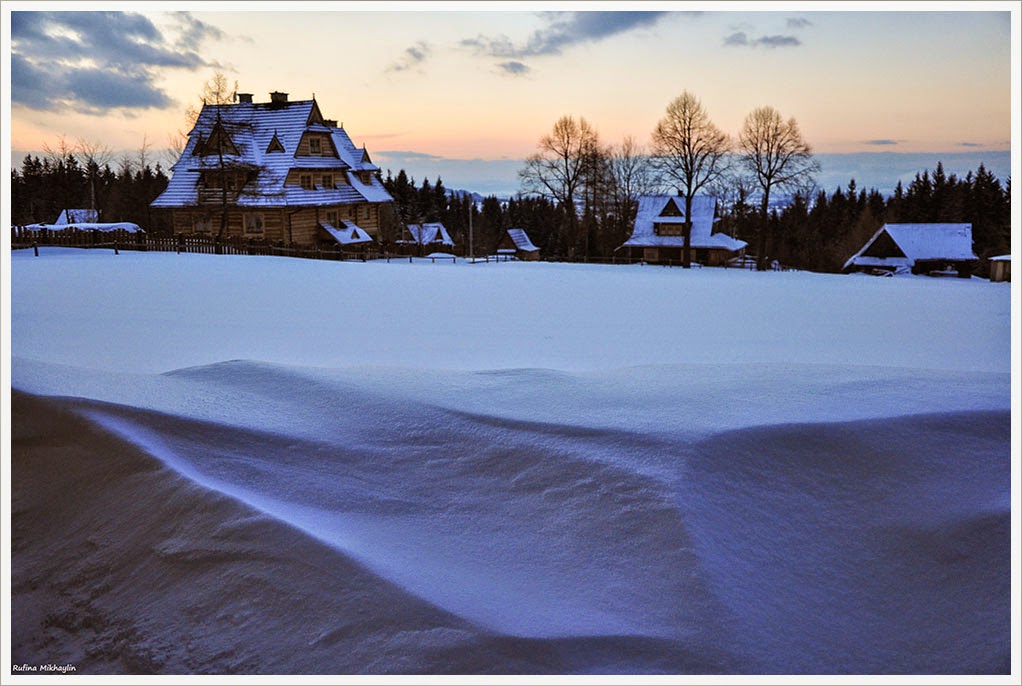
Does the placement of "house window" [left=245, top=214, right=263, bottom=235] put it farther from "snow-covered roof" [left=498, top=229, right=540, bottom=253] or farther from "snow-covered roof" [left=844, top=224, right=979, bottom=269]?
"snow-covered roof" [left=844, top=224, right=979, bottom=269]

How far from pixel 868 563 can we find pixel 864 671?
0.69m

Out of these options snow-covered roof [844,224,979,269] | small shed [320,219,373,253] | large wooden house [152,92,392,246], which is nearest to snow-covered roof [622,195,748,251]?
snow-covered roof [844,224,979,269]

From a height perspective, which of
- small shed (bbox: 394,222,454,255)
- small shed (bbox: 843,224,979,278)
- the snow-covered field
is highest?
small shed (bbox: 394,222,454,255)

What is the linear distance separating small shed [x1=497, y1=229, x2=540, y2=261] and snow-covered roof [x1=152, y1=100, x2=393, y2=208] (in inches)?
719

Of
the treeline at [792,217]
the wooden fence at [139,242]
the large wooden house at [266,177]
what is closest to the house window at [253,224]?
the large wooden house at [266,177]

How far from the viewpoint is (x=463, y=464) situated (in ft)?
13.1

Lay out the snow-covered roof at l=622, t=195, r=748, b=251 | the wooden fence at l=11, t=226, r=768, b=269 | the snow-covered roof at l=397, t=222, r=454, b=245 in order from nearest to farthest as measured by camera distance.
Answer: the wooden fence at l=11, t=226, r=768, b=269 → the snow-covered roof at l=622, t=195, r=748, b=251 → the snow-covered roof at l=397, t=222, r=454, b=245

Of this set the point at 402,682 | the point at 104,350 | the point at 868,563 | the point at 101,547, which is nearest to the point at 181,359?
the point at 104,350

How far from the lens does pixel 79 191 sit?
38.0 m

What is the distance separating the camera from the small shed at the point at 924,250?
32.5 m

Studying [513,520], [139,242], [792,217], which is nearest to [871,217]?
[792,217]

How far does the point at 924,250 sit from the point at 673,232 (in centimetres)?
1072

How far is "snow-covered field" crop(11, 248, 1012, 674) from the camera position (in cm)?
280

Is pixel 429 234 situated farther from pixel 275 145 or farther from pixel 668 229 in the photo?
pixel 275 145
